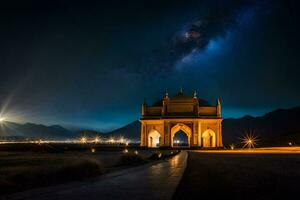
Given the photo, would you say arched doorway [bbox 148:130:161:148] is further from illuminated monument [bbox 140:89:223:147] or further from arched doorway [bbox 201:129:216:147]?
arched doorway [bbox 201:129:216:147]

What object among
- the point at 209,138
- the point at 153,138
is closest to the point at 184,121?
the point at 209,138

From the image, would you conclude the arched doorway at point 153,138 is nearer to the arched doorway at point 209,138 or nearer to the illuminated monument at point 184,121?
the illuminated monument at point 184,121

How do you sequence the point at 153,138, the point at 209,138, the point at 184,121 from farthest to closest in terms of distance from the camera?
the point at 153,138 < the point at 209,138 < the point at 184,121

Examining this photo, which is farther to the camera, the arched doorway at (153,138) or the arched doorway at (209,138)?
the arched doorway at (153,138)

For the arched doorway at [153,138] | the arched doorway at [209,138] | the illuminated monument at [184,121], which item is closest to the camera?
the illuminated monument at [184,121]

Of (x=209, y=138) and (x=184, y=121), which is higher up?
(x=184, y=121)

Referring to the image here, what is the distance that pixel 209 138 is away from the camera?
7369 centimetres

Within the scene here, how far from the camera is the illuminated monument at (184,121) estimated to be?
6944cm

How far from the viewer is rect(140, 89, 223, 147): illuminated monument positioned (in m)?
69.4

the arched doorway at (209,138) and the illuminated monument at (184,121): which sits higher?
the illuminated monument at (184,121)

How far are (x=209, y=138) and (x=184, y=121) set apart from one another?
24.6 feet

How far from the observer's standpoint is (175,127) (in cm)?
7031

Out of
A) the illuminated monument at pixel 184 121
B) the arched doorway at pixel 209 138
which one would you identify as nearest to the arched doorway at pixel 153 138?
the illuminated monument at pixel 184 121

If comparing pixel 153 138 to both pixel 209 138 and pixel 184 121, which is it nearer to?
pixel 184 121
